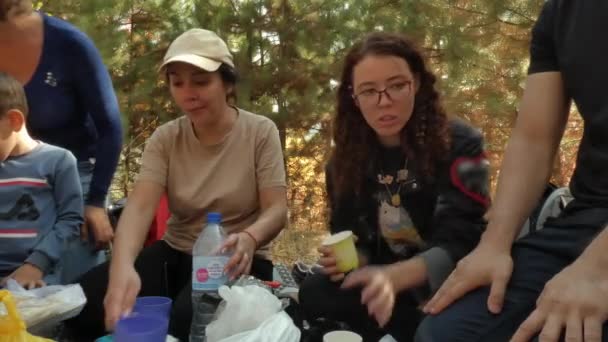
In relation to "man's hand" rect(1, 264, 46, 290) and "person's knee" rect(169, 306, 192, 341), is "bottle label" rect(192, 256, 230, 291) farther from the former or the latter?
"man's hand" rect(1, 264, 46, 290)

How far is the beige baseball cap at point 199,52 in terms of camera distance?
219 centimetres

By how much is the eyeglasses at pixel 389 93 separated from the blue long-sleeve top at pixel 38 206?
1206 mm

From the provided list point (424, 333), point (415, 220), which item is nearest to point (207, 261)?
point (415, 220)

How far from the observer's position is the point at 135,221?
2.20 m

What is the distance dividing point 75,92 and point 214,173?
711 mm

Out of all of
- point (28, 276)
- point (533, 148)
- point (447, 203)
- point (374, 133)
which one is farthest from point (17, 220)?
point (533, 148)

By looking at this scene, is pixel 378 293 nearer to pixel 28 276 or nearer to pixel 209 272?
pixel 209 272

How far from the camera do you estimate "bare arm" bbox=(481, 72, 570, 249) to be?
151cm

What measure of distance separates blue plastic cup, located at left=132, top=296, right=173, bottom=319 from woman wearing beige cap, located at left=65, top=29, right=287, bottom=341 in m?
0.21

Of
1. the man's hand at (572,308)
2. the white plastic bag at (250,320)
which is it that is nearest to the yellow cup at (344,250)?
the white plastic bag at (250,320)

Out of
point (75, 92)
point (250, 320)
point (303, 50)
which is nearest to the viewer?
point (250, 320)

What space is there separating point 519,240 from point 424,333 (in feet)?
1.19

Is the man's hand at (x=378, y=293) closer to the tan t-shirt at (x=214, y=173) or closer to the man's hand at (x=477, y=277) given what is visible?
the man's hand at (x=477, y=277)

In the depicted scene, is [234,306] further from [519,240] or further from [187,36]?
[187,36]
